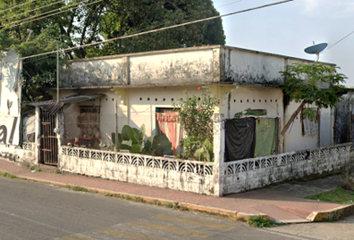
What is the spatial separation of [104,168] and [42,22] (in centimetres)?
1009

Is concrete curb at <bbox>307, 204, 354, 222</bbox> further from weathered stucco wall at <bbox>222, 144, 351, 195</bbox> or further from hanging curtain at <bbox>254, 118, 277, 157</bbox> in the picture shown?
hanging curtain at <bbox>254, 118, 277, 157</bbox>

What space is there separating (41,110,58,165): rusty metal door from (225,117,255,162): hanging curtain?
7.49 m

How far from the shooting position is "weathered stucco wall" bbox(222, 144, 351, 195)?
10.9 meters

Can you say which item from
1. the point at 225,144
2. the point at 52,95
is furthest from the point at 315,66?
the point at 52,95

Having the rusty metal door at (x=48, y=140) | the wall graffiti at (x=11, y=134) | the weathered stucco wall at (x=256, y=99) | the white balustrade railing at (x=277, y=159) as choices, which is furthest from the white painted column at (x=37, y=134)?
the white balustrade railing at (x=277, y=159)

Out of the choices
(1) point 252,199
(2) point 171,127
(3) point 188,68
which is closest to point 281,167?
(1) point 252,199

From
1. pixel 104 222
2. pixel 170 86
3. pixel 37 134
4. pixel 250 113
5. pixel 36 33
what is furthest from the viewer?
pixel 36 33

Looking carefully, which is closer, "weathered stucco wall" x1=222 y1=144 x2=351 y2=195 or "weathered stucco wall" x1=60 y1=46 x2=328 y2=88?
"weathered stucco wall" x1=222 y1=144 x2=351 y2=195

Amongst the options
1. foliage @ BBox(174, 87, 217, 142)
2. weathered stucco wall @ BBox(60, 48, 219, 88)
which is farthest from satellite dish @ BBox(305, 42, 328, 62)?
foliage @ BBox(174, 87, 217, 142)

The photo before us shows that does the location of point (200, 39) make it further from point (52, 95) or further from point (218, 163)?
point (218, 163)

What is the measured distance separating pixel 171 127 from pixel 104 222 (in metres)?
6.20

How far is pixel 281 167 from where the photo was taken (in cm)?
1245

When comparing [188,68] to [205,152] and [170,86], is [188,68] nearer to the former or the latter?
[170,86]

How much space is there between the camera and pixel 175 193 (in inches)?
433
